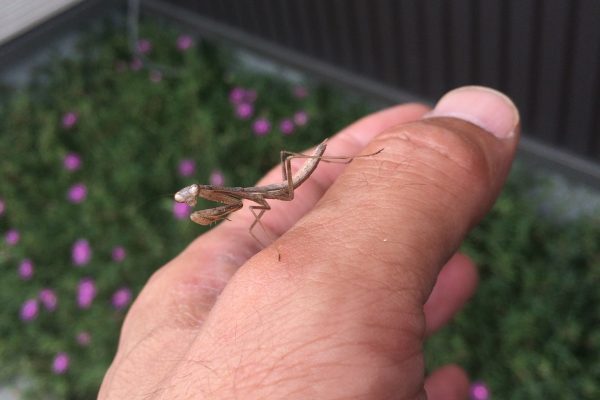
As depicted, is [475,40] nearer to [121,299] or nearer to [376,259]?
[376,259]

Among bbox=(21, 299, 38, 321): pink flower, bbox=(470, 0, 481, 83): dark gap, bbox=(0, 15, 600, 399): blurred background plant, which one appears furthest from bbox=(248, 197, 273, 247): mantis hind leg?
bbox=(21, 299, 38, 321): pink flower

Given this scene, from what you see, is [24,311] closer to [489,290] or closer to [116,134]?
[116,134]

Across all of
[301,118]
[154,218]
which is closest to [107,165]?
[154,218]

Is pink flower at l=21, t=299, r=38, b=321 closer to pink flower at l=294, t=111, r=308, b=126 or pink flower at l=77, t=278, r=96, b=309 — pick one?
pink flower at l=77, t=278, r=96, b=309

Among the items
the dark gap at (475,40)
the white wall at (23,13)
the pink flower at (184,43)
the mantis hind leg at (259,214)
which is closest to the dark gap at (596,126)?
the dark gap at (475,40)

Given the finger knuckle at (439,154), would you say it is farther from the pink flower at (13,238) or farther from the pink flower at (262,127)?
the pink flower at (13,238)
